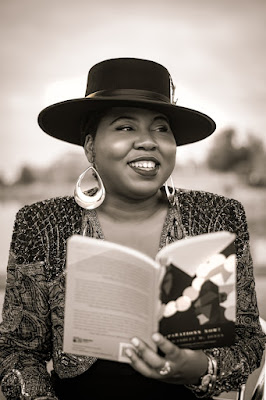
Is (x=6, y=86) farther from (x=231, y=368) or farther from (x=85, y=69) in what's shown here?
(x=231, y=368)

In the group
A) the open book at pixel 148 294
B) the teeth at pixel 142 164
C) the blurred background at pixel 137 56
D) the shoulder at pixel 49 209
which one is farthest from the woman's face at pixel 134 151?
the blurred background at pixel 137 56

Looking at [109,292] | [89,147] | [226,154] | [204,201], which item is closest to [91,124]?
[89,147]

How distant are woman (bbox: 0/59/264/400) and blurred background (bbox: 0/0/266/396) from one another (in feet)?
3.81

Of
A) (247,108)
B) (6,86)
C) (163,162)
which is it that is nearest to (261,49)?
(247,108)

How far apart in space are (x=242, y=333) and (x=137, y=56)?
1.76m

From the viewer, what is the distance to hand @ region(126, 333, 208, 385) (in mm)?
1126

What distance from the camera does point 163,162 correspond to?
1.54 m

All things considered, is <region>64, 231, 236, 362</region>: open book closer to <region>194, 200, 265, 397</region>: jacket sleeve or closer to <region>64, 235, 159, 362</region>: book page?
<region>64, 235, 159, 362</region>: book page

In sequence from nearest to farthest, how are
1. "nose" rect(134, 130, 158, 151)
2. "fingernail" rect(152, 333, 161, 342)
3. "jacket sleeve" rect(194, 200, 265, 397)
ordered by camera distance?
"fingernail" rect(152, 333, 161, 342), "jacket sleeve" rect(194, 200, 265, 397), "nose" rect(134, 130, 158, 151)

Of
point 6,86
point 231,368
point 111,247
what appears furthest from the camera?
point 6,86

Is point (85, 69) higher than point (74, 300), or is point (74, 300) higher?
point (85, 69)

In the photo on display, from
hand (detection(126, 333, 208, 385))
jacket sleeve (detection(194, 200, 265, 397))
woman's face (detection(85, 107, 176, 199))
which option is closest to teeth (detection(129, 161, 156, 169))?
woman's face (detection(85, 107, 176, 199))

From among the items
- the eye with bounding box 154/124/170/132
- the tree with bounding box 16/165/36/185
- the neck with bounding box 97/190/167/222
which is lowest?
the neck with bounding box 97/190/167/222

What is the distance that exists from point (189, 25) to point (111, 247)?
6.95 feet
